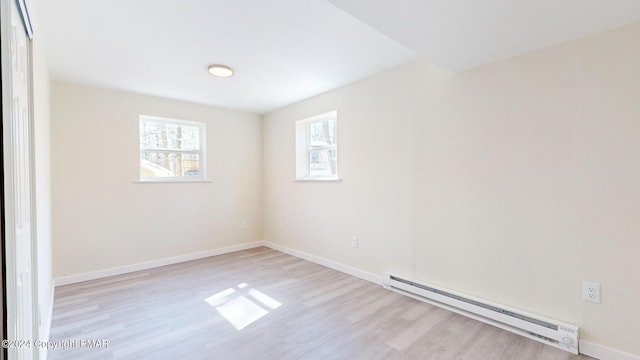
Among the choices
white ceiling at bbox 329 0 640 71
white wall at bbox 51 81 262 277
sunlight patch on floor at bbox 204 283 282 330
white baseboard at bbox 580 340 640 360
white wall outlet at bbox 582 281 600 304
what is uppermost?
white ceiling at bbox 329 0 640 71

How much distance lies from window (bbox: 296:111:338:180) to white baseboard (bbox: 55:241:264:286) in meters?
1.52

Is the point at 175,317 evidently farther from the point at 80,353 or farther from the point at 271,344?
the point at 271,344

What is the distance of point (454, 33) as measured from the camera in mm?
1742

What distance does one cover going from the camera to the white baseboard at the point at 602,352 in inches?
65.9

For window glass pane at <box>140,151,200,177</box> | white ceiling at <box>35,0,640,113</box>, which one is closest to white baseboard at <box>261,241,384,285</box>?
window glass pane at <box>140,151,200,177</box>

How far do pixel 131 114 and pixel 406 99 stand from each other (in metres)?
3.22

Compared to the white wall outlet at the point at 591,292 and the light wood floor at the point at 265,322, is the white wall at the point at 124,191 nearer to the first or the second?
the light wood floor at the point at 265,322

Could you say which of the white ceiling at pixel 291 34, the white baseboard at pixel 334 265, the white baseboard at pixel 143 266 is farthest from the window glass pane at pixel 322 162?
the white baseboard at pixel 143 266

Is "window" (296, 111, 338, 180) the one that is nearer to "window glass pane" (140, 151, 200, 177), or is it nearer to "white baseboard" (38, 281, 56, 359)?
"window glass pane" (140, 151, 200, 177)

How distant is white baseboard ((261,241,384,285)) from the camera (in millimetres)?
3010

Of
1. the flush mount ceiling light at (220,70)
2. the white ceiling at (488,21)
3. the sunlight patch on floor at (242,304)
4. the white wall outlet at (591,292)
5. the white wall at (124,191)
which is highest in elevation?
the flush mount ceiling light at (220,70)

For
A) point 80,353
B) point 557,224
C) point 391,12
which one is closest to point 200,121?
point 80,353

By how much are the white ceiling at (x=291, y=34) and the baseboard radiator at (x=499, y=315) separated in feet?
6.03

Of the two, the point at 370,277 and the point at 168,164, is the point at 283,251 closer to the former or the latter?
the point at 370,277
